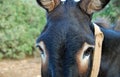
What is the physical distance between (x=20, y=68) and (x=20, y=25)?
1.20 m

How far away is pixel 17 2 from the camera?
8.20m

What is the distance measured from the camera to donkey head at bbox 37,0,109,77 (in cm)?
221

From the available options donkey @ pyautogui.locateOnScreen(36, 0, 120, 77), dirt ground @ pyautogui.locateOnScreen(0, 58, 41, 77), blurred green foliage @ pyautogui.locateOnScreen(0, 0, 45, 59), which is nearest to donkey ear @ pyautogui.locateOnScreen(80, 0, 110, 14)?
donkey @ pyautogui.locateOnScreen(36, 0, 120, 77)

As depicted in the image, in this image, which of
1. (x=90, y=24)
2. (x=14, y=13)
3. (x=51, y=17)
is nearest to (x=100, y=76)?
(x=90, y=24)

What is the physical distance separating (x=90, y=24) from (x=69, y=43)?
31 centimetres

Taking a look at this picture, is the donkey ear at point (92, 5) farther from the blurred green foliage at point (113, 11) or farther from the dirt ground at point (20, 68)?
the blurred green foliage at point (113, 11)

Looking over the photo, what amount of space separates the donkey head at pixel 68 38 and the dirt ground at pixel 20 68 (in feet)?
13.6

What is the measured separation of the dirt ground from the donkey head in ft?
13.6

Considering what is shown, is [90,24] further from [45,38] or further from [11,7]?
[11,7]

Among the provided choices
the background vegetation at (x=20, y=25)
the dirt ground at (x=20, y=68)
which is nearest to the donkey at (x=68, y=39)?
the dirt ground at (x=20, y=68)

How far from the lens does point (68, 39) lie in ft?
7.30

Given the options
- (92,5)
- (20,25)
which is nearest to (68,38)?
(92,5)

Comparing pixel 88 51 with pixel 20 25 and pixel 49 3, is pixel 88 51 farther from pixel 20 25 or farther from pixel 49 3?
pixel 20 25

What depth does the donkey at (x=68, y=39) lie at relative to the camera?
2.21 m
